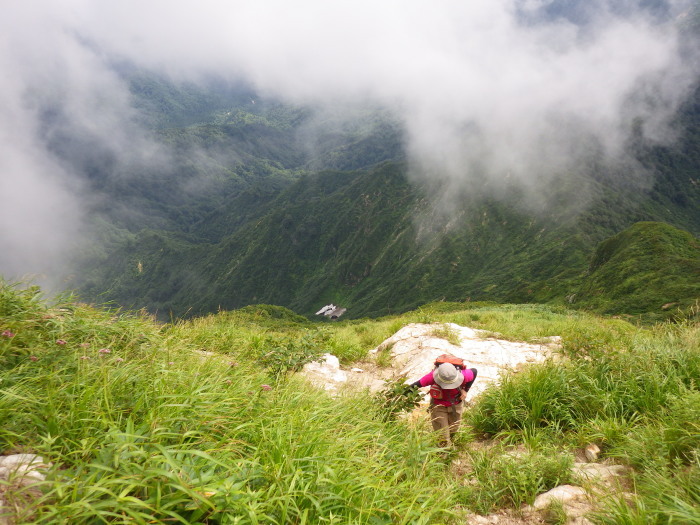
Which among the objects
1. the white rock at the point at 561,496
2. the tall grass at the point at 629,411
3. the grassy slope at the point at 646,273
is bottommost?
the white rock at the point at 561,496

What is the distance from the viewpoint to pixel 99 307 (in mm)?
5156

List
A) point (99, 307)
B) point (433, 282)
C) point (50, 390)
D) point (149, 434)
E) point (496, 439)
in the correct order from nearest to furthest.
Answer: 1. point (149, 434)
2. point (50, 390)
3. point (496, 439)
4. point (99, 307)
5. point (433, 282)

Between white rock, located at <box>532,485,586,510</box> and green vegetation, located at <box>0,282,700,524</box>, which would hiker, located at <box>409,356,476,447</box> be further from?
white rock, located at <box>532,485,586,510</box>

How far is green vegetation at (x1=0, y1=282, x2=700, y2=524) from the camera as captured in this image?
2.06 meters

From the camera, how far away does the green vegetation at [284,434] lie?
2.06m

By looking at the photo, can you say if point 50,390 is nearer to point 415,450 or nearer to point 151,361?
point 151,361

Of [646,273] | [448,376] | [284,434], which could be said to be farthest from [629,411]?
[646,273]

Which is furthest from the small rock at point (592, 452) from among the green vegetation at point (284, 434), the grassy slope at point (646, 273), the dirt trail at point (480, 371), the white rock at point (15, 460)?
the grassy slope at point (646, 273)

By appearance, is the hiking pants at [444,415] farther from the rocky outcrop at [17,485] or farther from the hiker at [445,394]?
the rocky outcrop at [17,485]

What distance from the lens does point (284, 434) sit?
2.95m

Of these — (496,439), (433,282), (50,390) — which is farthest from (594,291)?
(433,282)

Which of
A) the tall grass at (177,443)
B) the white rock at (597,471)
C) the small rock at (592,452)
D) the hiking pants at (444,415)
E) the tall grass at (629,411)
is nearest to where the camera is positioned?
the tall grass at (177,443)

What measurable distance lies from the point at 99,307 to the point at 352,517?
483 centimetres

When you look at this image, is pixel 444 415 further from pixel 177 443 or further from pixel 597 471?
pixel 177 443
